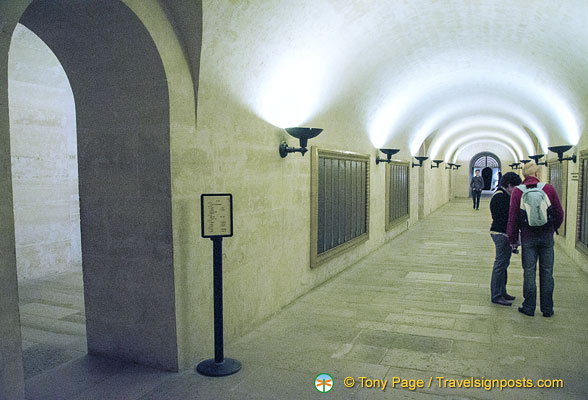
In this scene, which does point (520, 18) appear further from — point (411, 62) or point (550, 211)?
point (550, 211)

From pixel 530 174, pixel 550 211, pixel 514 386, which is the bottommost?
Result: pixel 514 386

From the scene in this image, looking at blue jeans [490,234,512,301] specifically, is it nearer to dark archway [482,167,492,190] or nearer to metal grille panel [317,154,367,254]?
metal grille panel [317,154,367,254]

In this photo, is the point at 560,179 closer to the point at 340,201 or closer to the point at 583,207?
the point at 583,207

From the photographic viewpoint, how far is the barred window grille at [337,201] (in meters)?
7.45

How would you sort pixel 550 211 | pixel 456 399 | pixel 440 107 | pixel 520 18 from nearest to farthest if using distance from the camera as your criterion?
pixel 456 399
pixel 550 211
pixel 520 18
pixel 440 107

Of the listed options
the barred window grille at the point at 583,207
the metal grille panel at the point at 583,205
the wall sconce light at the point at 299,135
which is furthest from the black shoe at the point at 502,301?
the wall sconce light at the point at 299,135

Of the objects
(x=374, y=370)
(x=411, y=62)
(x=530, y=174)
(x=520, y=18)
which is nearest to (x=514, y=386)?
(x=374, y=370)

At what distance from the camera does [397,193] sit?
13.7 meters

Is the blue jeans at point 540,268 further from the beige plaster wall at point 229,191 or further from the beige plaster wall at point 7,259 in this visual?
the beige plaster wall at point 7,259

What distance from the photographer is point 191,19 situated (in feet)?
13.8

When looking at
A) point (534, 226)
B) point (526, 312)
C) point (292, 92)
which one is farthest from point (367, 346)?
point (292, 92)

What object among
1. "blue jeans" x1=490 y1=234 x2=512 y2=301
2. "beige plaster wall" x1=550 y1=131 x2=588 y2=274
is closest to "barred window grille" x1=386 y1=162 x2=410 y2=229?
"beige plaster wall" x1=550 y1=131 x2=588 y2=274

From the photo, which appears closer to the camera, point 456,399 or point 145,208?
point 456,399

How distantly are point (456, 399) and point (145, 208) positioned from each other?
3.06 metres
